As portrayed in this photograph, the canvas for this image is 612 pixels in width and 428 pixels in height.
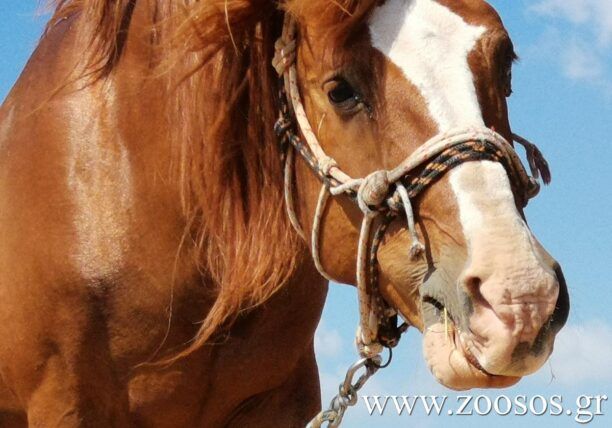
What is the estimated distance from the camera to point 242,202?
4430mm

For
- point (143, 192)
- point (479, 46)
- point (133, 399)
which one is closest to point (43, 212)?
point (143, 192)

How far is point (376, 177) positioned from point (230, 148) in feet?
2.82

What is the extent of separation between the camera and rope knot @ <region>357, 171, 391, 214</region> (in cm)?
371

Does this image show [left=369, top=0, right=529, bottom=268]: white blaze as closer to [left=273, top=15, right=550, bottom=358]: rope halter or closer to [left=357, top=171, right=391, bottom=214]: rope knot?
[left=273, top=15, right=550, bottom=358]: rope halter

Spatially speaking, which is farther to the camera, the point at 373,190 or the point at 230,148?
the point at 230,148

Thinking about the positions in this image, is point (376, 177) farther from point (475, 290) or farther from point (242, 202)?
point (242, 202)

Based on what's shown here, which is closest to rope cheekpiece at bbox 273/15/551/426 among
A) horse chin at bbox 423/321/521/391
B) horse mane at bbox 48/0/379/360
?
horse mane at bbox 48/0/379/360

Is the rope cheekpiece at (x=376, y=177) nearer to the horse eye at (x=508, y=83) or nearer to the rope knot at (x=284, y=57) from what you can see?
the rope knot at (x=284, y=57)

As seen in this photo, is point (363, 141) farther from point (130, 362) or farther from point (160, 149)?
point (130, 362)

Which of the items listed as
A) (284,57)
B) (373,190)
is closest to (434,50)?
(373,190)

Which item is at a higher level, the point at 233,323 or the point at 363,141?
the point at 363,141

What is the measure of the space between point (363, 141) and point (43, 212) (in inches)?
56.7

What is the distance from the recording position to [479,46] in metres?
3.73

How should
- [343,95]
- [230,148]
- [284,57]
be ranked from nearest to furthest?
1. [343,95]
2. [284,57]
3. [230,148]
